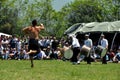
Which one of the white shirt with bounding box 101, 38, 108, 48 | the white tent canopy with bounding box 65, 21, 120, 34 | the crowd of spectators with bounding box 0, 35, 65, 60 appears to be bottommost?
the crowd of spectators with bounding box 0, 35, 65, 60

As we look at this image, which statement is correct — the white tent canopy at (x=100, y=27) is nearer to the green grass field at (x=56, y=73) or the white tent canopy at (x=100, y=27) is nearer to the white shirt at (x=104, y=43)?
the white shirt at (x=104, y=43)

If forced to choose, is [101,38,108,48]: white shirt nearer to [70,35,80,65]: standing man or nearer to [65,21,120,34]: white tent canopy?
[70,35,80,65]: standing man

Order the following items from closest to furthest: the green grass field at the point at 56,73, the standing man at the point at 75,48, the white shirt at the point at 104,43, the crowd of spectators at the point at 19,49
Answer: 1. the green grass field at the point at 56,73
2. the standing man at the point at 75,48
3. the white shirt at the point at 104,43
4. the crowd of spectators at the point at 19,49

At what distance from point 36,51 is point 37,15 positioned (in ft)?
179

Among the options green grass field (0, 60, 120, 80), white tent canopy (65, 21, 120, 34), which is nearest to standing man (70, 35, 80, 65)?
green grass field (0, 60, 120, 80)

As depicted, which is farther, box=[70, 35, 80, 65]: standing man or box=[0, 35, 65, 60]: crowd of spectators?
box=[0, 35, 65, 60]: crowd of spectators

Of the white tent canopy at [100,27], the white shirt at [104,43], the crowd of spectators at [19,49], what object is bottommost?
the crowd of spectators at [19,49]

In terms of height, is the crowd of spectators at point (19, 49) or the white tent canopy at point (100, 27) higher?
the white tent canopy at point (100, 27)

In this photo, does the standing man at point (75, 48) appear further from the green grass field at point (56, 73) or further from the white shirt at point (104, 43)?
the green grass field at point (56, 73)

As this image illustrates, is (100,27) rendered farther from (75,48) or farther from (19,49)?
(75,48)

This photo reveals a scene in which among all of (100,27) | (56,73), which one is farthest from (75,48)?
(100,27)

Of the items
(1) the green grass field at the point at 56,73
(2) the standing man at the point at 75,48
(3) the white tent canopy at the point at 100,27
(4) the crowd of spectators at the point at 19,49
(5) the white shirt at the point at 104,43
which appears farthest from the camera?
(3) the white tent canopy at the point at 100,27

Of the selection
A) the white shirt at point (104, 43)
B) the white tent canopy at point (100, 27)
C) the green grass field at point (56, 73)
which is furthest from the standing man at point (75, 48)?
the white tent canopy at point (100, 27)

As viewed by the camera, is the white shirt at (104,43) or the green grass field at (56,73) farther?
the white shirt at (104,43)
